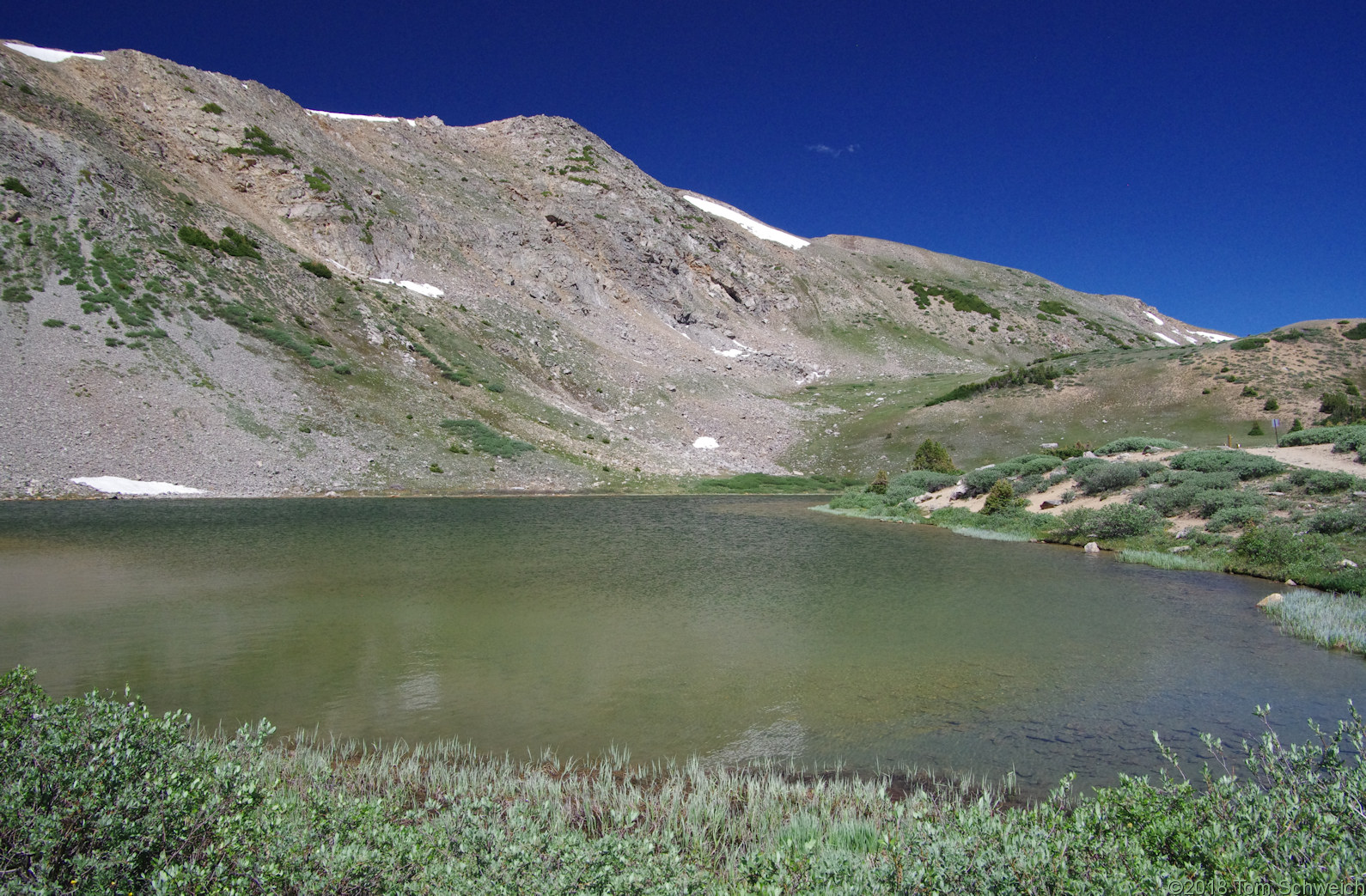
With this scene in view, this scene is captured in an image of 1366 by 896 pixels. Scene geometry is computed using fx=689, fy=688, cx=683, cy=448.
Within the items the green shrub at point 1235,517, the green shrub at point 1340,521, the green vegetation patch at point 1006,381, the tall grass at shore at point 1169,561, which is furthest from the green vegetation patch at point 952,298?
the green shrub at point 1340,521

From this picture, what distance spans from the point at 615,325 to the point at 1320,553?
6374 cm

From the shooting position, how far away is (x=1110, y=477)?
28000 mm

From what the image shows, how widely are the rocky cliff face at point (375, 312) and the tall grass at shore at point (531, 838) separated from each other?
3783 cm

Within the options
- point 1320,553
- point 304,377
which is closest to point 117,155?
point 304,377

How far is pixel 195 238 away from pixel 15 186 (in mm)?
9527

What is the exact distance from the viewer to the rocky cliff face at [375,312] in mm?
39125

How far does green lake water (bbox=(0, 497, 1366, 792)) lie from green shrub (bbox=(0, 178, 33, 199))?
1426 inches

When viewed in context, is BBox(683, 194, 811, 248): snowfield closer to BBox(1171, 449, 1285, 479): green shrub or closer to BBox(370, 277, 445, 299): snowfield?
BBox(370, 277, 445, 299): snowfield

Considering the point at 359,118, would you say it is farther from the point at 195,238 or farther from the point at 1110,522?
the point at 1110,522

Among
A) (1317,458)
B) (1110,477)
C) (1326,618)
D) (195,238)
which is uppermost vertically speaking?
(195,238)

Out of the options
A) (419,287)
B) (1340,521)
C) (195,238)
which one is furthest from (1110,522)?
(195,238)

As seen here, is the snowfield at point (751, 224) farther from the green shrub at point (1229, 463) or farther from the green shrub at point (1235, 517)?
the green shrub at point (1235, 517)

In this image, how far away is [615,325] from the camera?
74500mm

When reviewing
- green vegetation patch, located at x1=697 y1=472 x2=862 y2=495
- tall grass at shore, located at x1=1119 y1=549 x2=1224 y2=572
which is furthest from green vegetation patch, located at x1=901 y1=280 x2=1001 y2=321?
tall grass at shore, located at x1=1119 y1=549 x2=1224 y2=572
